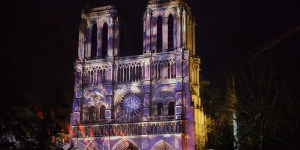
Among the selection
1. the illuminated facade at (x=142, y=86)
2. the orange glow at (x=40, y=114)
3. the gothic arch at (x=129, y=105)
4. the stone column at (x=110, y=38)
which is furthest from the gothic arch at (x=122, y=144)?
the orange glow at (x=40, y=114)

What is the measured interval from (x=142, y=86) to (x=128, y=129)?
5.07m

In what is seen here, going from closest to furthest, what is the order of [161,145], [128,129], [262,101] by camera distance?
[262,101], [161,145], [128,129]

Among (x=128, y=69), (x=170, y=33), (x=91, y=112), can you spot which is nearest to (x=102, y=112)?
(x=91, y=112)

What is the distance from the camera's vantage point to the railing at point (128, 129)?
51.6 metres

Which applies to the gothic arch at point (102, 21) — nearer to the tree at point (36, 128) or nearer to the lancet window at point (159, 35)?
the lancet window at point (159, 35)

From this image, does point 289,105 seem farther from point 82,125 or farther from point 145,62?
point 82,125

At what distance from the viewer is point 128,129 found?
53.4 metres

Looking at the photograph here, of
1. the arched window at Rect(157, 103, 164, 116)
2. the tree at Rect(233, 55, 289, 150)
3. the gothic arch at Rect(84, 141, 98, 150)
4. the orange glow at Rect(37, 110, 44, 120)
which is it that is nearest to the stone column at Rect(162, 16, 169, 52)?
the arched window at Rect(157, 103, 164, 116)

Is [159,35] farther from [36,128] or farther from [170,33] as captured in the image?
[36,128]

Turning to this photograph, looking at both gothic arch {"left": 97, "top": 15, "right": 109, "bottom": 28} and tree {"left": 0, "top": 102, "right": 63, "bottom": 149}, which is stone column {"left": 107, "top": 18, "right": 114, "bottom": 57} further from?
tree {"left": 0, "top": 102, "right": 63, "bottom": 149}

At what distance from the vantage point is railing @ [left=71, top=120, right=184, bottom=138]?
2031 inches

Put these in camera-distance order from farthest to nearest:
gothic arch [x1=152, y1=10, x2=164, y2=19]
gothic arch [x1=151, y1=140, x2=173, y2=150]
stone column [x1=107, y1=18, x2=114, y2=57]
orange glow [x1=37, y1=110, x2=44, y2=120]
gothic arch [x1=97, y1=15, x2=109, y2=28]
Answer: gothic arch [x1=97, y1=15, x2=109, y2=28]
stone column [x1=107, y1=18, x2=114, y2=57]
gothic arch [x1=152, y1=10, x2=164, y2=19]
gothic arch [x1=151, y1=140, x2=173, y2=150]
orange glow [x1=37, y1=110, x2=44, y2=120]

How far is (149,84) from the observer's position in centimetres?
5431

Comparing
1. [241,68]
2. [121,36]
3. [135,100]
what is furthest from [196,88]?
[241,68]
